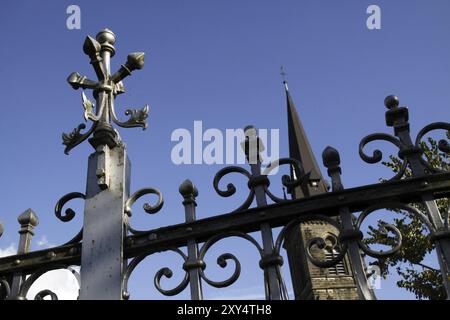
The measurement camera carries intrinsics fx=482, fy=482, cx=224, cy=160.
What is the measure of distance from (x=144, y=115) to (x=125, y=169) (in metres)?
0.44

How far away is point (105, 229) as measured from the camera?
10.8 feet

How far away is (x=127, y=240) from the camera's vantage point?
3.24 m

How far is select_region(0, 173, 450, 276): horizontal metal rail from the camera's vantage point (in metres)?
2.93

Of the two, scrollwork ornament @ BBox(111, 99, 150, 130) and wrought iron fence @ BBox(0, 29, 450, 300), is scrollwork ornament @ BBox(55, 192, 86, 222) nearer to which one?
wrought iron fence @ BBox(0, 29, 450, 300)

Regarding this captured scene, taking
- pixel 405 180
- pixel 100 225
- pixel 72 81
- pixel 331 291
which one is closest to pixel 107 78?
pixel 72 81

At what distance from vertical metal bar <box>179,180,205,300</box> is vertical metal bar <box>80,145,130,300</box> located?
1.48 ft

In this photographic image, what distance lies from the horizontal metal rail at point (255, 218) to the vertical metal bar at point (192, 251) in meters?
0.07

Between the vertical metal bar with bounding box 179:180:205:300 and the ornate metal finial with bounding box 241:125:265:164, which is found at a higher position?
the ornate metal finial with bounding box 241:125:265:164

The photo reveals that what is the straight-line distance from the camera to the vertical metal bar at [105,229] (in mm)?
3098

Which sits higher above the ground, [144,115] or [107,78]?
[107,78]

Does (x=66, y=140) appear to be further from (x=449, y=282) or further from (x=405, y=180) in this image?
(x=449, y=282)

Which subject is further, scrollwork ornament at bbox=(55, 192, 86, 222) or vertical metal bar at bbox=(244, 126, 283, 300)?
scrollwork ornament at bbox=(55, 192, 86, 222)

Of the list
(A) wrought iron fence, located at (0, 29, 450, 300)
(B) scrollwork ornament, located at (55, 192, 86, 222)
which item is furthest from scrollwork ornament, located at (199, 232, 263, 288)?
(B) scrollwork ornament, located at (55, 192, 86, 222)

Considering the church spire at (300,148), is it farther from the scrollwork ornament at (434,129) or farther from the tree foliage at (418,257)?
the scrollwork ornament at (434,129)
